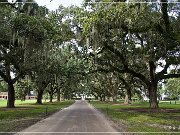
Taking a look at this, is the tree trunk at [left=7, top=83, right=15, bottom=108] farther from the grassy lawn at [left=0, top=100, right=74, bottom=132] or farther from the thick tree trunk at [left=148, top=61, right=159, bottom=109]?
the thick tree trunk at [left=148, top=61, right=159, bottom=109]

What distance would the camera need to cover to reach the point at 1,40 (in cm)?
2509

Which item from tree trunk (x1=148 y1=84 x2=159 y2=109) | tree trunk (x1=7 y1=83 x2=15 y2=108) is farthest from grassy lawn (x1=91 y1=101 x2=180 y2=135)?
tree trunk (x1=7 y1=83 x2=15 y2=108)

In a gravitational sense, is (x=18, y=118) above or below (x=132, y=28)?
below

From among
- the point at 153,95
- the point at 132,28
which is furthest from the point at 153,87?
the point at 132,28

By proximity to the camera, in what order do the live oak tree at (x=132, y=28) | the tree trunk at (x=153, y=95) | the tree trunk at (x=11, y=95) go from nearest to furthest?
the live oak tree at (x=132, y=28), the tree trunk at (x=153, y=95), the tree trunk at (x=11, y=95)

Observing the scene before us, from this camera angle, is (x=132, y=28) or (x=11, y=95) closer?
(x=132, y=28)

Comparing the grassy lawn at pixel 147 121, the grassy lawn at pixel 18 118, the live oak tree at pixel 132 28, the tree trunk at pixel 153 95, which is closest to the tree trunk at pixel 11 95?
the grassy lawn at pixel 18 118

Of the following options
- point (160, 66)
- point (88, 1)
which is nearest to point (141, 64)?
point (160, 66)

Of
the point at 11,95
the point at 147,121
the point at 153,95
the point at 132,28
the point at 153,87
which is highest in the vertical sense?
the point at 132,28

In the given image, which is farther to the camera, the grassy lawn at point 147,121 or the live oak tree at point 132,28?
A: the live oak tree at point 132,28

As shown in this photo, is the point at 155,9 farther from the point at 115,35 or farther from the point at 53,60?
the point at 53,60

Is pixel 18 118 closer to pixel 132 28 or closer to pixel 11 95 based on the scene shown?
pixel 132 28

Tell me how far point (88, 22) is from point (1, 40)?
7.15 m

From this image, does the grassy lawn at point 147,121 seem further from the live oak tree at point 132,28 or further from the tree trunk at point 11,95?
the tree trunk at point 11,95
